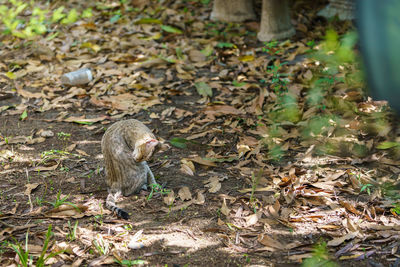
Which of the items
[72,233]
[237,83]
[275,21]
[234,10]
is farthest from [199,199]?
[234,10]

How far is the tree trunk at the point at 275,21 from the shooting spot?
6.83 metres

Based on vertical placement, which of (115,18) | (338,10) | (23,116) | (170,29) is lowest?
(23,116)

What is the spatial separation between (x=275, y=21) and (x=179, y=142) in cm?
304

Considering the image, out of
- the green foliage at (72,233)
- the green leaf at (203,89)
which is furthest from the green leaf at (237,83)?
the green foliage at (72,233)

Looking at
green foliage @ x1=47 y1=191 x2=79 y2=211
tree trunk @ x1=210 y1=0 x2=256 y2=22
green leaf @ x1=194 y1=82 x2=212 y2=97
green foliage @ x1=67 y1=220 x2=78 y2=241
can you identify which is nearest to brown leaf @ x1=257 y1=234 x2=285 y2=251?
green foliage @ x1=67 y1=220 x2=78 y2=241

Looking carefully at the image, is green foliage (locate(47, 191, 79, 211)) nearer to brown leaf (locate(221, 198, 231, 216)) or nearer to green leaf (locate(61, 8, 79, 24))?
brown leaf (locate(221, 198, 231, 216))

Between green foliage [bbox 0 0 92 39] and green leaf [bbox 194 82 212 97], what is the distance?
330cm

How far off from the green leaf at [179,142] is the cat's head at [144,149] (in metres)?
1.00

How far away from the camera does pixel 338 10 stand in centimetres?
723

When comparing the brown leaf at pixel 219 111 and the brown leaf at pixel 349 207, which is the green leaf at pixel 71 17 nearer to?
the brown leaf at pixel 219 111

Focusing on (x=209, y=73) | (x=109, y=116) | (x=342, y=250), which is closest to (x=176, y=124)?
(x=109, y=116)

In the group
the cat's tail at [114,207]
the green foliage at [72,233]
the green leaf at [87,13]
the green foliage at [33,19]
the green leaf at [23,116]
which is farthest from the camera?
the green leaf at [87,13]

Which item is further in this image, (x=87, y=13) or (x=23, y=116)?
(x=87, y=13)

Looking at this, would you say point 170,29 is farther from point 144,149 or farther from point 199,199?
point 199,199
